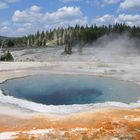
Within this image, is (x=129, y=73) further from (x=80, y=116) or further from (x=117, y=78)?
(x=80, y=116)

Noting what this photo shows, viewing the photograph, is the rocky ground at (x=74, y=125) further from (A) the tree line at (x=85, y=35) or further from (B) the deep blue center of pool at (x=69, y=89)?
(A) the tree line at (x=85, y=35)

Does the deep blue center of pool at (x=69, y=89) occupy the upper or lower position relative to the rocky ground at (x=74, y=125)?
lower

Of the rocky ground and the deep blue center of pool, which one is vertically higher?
the rocky ground

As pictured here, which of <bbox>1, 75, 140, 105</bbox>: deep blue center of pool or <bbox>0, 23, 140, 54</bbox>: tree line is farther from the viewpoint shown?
<bbox>0, 23, 140, 54</bbox>: tree line

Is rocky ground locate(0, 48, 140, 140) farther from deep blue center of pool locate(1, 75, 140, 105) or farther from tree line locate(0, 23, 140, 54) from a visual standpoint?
tree line locate(0, 23, 140, 54)

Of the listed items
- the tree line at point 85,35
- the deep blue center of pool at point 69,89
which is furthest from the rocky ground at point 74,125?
the tree line at point 85,35

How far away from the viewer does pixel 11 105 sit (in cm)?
3272

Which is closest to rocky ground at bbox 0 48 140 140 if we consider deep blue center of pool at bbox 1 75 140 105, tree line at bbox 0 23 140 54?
deep blue center of pool at bbox 1 75 140 105

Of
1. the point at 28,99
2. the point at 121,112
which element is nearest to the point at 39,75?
the point at 28,99

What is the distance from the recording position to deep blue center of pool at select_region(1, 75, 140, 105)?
123ft

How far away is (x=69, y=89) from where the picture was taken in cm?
4431

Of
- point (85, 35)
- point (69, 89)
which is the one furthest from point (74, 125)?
point (85, 35)

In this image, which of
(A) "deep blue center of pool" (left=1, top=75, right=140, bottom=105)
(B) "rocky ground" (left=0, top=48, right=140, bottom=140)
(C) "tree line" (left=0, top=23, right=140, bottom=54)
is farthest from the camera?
(C) "tree line" (left=0, top=23, right=140, bottom=54)

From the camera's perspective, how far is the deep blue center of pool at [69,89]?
37.4m
